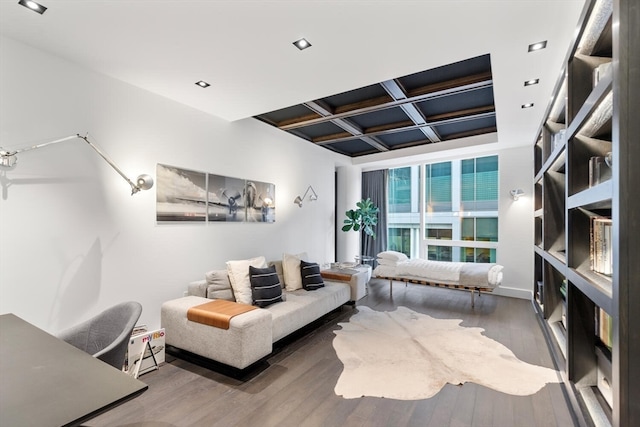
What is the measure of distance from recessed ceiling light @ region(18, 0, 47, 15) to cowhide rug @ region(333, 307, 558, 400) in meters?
3.50

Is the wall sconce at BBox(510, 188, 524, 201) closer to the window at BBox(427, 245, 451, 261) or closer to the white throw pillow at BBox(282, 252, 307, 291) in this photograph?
the window at BBox(427, 245, 451, 261)

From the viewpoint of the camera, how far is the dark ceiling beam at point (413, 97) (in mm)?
3289

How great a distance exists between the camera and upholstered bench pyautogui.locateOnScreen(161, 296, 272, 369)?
101 inches

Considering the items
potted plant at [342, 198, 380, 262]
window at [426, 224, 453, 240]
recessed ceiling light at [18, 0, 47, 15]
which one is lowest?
window at [426, 224, 453, 240]

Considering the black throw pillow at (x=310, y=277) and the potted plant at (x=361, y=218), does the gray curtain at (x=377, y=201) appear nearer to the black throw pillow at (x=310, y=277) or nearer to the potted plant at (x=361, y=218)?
the potted plant at (x=361, y=218)

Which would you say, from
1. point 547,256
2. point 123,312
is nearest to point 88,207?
point 123,312

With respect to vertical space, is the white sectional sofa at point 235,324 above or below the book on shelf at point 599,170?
below

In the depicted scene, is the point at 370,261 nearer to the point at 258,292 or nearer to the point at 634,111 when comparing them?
the point at 258,292

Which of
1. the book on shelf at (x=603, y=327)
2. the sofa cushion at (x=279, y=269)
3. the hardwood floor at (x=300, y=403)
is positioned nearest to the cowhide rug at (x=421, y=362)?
the hardwood floor at (x=300, y=403)

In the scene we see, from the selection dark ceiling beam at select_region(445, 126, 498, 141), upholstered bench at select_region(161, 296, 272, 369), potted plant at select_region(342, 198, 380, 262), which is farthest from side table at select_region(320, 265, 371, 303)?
dark ceiling beam at select_region(445, 126, 498, 141)

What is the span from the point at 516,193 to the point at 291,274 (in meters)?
4.38

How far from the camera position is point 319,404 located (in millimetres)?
2254

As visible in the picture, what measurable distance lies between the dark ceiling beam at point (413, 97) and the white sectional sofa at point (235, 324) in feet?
8.39

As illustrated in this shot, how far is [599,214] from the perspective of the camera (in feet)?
6.88
